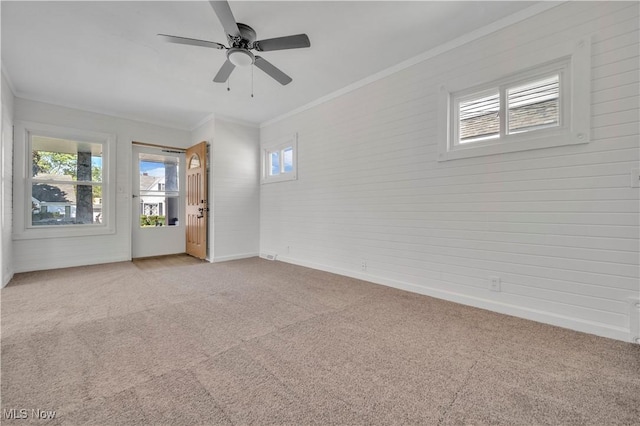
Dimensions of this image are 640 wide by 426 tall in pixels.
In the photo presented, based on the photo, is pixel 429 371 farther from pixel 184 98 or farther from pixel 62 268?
pixel 62 268

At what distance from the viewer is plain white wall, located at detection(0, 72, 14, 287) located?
11.2 feet

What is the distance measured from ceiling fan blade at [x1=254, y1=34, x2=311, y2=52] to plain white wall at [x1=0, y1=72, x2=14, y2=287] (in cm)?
348

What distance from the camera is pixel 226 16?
2.05m

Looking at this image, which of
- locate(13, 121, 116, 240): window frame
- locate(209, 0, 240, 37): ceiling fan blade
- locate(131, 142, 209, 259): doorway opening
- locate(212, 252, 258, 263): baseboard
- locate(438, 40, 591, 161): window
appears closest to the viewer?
locate(209, 0, 240, 37): ceiling fan blade

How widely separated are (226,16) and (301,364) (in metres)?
2.53

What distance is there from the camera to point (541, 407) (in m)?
1.37

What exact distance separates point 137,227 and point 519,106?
6271mm

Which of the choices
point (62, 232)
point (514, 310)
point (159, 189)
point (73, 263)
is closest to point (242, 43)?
point (514, 310)

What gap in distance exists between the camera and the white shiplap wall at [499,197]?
6.78 feet

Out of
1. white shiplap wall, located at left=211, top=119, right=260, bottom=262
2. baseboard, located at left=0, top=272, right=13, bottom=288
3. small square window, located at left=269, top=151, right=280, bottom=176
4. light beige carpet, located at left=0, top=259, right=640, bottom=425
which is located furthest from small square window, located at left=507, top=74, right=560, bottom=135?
baseboard, located at left=0, top=272, right=13, bottom=288

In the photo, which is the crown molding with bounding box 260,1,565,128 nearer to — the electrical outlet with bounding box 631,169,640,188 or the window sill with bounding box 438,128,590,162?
the window sill with bounding box 438,128,590,162

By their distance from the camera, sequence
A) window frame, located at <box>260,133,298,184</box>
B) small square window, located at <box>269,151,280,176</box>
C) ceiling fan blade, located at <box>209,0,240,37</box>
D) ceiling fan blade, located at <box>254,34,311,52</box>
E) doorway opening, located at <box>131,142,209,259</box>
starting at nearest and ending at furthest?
ceiling fan blade, located at <box>209,0,240,37</box> → ceiling fan blade, located at <box>254,34,311,52</box> → window frame, located at <box>260,133,298,184</box> → doorway opening, located at <box>131,142,209,259</box> → small square window, located at <box>269,151,280,176</box>

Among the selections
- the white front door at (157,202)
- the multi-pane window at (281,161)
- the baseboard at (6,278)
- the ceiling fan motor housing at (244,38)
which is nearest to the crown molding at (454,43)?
the multi-pane window at (281,161)

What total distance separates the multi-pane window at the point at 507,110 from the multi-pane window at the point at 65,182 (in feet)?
19.0
